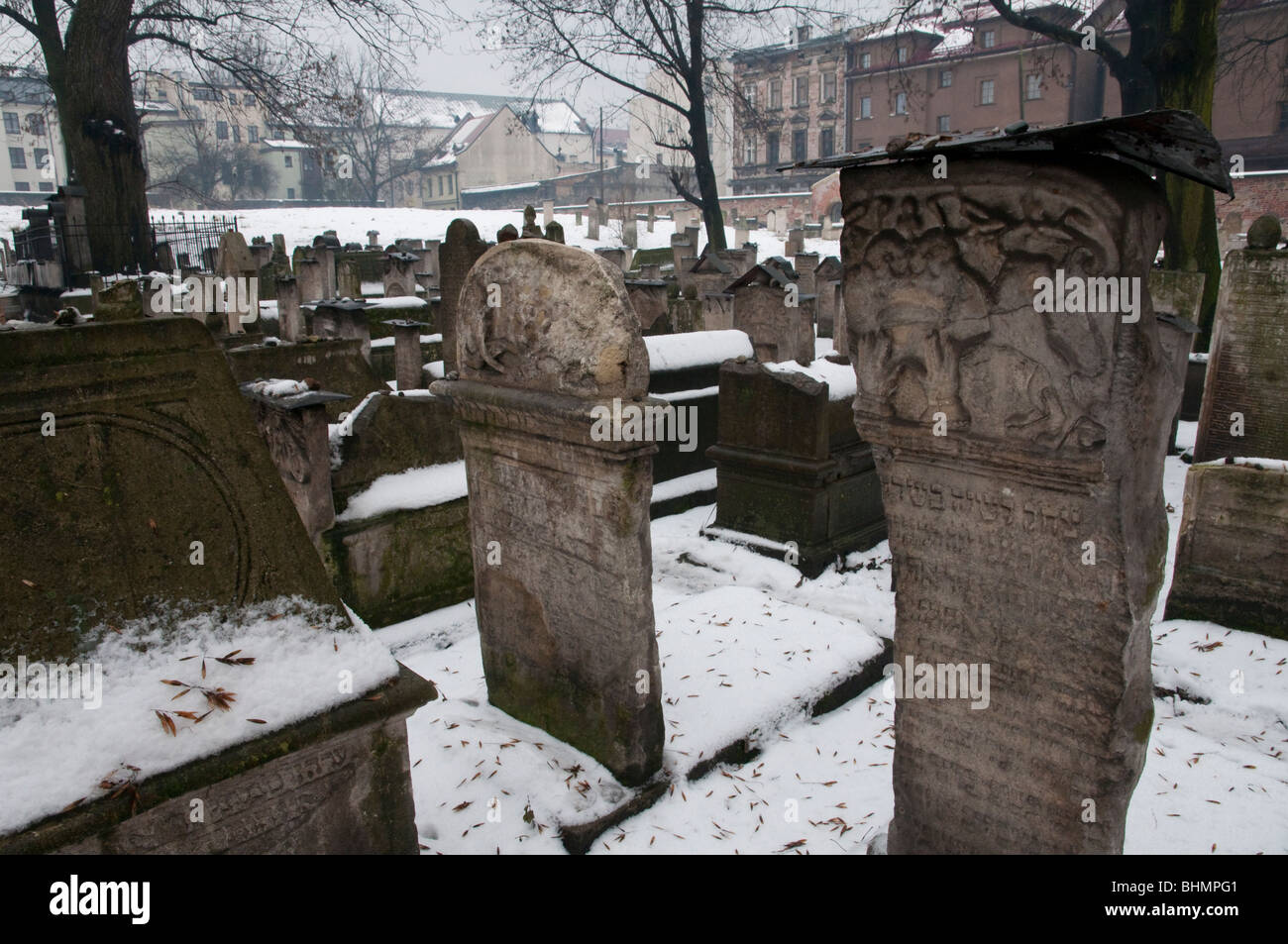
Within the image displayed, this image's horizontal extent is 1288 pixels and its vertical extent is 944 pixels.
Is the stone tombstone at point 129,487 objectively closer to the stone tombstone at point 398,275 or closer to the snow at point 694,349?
the snow at point 694,349

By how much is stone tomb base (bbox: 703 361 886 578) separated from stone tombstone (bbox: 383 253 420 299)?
35.4 ft

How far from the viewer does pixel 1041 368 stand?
8.66 feet

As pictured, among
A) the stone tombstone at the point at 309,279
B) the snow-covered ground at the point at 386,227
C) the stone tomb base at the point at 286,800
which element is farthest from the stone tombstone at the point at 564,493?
the snow-covered ground at the point at 386,227

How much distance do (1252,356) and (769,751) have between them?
18.8 feet

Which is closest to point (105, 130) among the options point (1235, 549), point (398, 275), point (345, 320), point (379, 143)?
point (398, 275)

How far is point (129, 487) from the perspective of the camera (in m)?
2.41

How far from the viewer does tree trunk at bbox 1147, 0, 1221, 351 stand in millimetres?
9703

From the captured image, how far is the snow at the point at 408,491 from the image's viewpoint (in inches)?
225

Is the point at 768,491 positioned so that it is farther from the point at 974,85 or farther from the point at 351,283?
the point at 974,85

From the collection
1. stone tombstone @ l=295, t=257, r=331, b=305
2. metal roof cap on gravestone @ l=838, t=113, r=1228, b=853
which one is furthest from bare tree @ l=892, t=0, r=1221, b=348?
stone tombstone @ l=295, t=257, r=331, b=305

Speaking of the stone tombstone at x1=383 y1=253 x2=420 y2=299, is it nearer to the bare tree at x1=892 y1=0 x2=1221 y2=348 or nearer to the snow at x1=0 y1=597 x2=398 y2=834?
the bare tree at x1=892 y1=0 x2=1221 y2=348

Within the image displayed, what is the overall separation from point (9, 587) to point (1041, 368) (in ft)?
9.76
